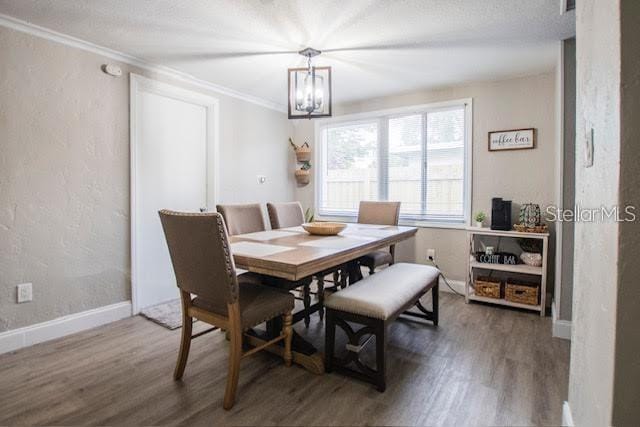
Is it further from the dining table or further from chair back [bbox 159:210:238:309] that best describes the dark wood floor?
chair back [bbox 159:210:238:309]

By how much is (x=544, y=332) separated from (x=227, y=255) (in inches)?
96.2

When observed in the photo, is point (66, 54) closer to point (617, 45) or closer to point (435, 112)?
point (617, 45)

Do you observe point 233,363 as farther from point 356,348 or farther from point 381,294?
point 381,294

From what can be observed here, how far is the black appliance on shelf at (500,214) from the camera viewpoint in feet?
10.2

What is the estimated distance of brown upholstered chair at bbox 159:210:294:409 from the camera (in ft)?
5.12

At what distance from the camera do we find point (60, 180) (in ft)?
7.94

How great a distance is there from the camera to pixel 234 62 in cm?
291

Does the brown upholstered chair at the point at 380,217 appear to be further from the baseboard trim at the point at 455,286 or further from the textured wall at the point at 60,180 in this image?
the textured wall at the point at 60,180

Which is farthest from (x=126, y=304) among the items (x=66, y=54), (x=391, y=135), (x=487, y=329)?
(x=391, y=135)

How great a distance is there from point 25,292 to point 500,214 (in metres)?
3.88

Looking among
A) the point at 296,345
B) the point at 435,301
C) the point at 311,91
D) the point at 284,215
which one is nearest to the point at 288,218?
the point at 284,215

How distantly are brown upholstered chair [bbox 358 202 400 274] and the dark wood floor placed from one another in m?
0.79

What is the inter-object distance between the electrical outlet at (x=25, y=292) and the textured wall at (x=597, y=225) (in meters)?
3.11

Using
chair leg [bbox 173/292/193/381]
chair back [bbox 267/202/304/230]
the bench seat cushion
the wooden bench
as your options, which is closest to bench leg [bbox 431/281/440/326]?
the bench seat cushion
